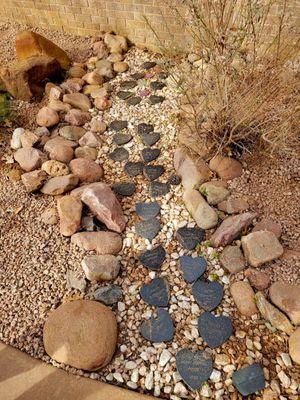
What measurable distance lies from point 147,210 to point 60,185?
606 mm

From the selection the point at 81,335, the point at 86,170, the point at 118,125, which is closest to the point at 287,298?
the point at 81,335

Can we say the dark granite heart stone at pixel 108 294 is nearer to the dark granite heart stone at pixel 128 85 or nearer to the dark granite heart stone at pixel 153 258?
the dark granite heart stone at pixel 153 258

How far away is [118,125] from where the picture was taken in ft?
9.46

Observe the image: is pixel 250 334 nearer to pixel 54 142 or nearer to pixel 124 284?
pixel 124 284

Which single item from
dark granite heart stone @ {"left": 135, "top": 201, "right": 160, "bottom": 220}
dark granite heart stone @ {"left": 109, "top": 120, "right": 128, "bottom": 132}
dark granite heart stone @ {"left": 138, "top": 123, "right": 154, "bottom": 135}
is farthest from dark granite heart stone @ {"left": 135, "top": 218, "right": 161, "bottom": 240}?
dark granite heart stone @ {"left": 109, "top": 120, "right": 128, "bottom": 132}

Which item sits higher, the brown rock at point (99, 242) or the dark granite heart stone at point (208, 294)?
the brown rock at point (99, 242)

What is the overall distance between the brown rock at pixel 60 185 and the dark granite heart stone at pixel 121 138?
1.74ft

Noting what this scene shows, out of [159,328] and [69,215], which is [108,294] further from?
[69,215]

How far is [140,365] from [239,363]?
0.47 metres

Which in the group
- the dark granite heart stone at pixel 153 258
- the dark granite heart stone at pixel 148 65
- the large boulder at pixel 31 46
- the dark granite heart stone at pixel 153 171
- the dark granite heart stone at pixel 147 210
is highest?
the large boulder at pixel 31 46

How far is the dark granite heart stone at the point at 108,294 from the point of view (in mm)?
1890

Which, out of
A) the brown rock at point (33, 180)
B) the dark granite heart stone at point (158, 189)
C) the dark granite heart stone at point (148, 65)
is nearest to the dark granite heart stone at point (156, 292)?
the dark granite heart stone at point (158, 189)

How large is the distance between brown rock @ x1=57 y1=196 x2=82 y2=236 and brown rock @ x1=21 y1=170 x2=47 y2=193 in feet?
0.83

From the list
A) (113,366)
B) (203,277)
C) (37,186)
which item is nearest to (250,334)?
(203,277)
